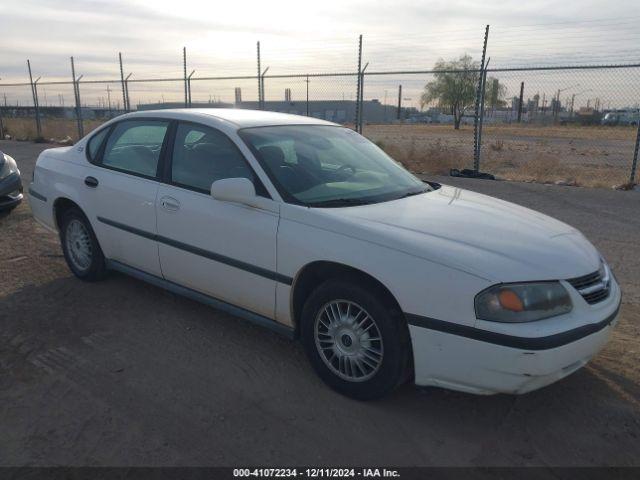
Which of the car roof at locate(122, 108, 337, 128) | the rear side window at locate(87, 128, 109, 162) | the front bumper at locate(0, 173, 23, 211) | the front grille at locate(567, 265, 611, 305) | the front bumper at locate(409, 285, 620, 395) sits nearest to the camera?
the front bumper at locate(409, 285, 620, 395)

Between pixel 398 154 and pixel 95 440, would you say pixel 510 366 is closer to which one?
pixel 95 440

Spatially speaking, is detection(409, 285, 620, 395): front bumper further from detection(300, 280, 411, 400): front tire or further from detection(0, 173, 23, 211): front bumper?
detection(0, 173, 23, 211): front bumper

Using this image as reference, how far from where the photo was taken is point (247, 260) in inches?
137

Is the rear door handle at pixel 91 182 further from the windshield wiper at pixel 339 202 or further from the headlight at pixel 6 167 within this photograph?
the headlight at pixel 6 167

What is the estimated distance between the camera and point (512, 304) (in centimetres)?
265

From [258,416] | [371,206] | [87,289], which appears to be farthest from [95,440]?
[87,289]

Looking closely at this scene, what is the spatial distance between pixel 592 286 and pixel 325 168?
186cm

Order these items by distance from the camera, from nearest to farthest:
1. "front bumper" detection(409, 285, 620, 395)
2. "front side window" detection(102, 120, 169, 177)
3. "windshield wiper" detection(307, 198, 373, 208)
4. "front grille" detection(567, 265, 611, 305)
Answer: "front bumper" detection(409, 285, 620, 395)
"front grille" detection(567, 265, 611, 305)
"windshield wiper" detection(307, 198, 373, 208)
"front side window" detection(102, 120, 169, 177)

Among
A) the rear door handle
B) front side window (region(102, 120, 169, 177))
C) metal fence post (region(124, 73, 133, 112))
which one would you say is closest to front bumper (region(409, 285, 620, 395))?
front side window (region(102, 120, 169, 177))

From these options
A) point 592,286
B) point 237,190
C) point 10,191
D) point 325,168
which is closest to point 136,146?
point 237,190

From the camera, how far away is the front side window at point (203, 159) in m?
3.72

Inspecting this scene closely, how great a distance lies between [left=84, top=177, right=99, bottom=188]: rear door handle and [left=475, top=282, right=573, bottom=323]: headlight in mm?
3394

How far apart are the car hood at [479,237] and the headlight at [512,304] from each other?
55mm

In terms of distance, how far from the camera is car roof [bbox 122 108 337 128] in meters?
4.01
